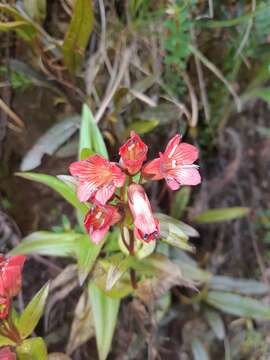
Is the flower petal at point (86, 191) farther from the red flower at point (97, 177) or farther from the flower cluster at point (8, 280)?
the flower cluster at point (8, 280)

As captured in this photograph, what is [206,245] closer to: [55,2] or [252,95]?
[252,95]

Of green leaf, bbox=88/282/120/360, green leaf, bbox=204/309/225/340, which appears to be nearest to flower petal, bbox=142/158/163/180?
green leaf, bbox=88/282/120/360

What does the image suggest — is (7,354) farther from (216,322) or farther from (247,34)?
(247,34)

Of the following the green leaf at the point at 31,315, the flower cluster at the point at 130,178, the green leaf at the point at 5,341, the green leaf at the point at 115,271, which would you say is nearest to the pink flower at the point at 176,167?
the flower cluster at the point at 130,178

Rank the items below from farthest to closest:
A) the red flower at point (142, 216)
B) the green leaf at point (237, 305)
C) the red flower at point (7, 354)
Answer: the green leaf at point (237, 305) → the red flower at point (7, 354) → the red flower at point (142, 216)

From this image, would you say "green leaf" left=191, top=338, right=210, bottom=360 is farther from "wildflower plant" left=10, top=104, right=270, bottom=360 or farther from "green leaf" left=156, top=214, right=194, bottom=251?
"green leaf" left=156, top=214, right=194, bottom=251

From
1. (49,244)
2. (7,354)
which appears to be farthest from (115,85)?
(7,354)
